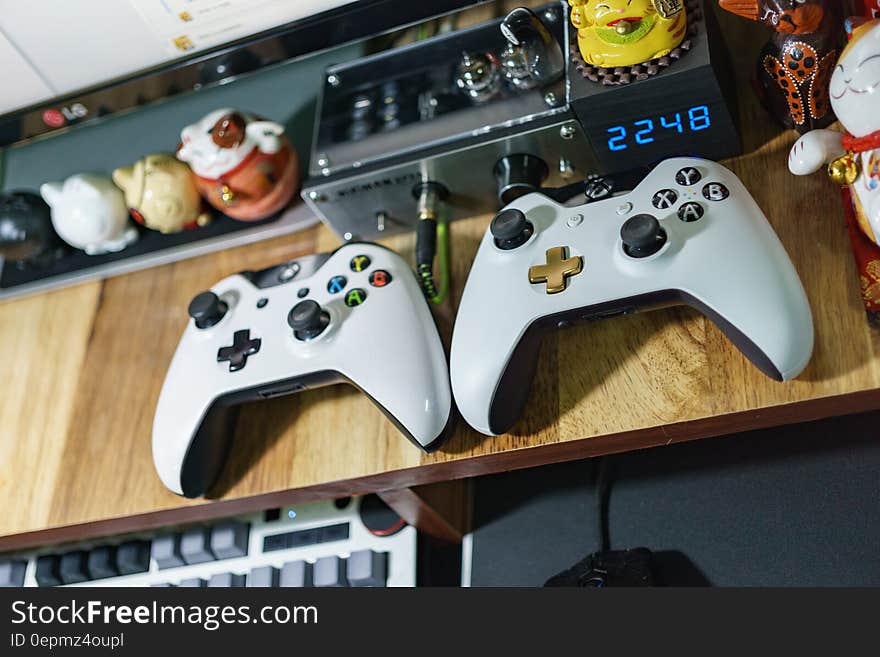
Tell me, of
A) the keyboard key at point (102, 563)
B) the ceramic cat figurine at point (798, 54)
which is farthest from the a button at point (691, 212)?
the keyboard key at point (102, 563)

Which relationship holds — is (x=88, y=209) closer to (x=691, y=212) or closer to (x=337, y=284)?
(x=337, y=284)

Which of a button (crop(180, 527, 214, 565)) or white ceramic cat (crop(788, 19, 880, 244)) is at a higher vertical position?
white ceramic cat (crop(788, 19, 880, 244))

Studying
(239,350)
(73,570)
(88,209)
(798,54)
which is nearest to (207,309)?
(239,350)

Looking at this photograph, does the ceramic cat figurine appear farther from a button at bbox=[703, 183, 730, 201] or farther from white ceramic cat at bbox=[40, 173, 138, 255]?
white ceramic cat at bbox=[40, 173, 138, 255]

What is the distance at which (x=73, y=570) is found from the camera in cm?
75

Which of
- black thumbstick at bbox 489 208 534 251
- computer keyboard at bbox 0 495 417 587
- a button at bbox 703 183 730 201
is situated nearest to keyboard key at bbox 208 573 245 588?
computer keyboard at bbox 0 495 417 587

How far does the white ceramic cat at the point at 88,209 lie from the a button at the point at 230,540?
9.9 inches

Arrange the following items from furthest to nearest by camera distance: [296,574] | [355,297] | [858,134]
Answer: [296,574] < [355,297] < [858,134]

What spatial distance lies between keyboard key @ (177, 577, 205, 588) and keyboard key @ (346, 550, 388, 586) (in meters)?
0.13

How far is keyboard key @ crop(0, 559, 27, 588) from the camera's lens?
2.53 ft

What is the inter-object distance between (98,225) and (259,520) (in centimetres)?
27

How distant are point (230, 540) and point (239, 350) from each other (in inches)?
7.3

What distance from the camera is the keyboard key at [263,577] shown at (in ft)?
2.27

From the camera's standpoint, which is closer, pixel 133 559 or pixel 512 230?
pixel 512 230
